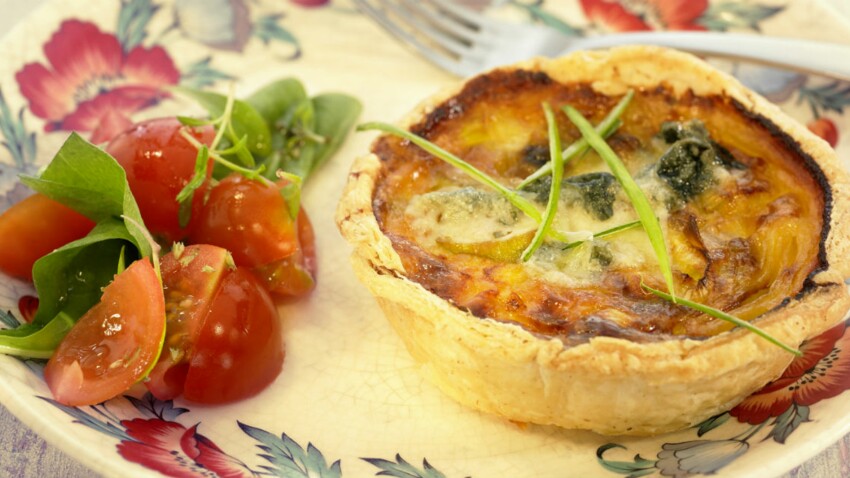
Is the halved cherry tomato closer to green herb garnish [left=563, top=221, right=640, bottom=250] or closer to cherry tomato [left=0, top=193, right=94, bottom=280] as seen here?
cherry tomato [left=0, top=193, right=94, bottom=280]

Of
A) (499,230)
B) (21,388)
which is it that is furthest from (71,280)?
(499,230)

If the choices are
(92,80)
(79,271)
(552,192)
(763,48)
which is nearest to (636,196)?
(552,192)

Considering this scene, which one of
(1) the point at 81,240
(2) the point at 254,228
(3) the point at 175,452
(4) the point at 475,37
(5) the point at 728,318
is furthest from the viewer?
(4) the point at 475,37

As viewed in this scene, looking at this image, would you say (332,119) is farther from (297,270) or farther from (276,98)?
(297,270)

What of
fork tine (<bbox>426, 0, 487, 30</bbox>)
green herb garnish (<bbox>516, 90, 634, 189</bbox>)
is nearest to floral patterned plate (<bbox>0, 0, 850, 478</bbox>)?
fork tine (<bbox>426, 0, 487, 30</bbox>)

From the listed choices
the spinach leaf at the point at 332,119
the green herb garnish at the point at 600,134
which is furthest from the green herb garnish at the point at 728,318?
the spinach leaf at the point at 332,119

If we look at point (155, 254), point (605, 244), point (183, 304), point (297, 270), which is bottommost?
point (297, 270)
